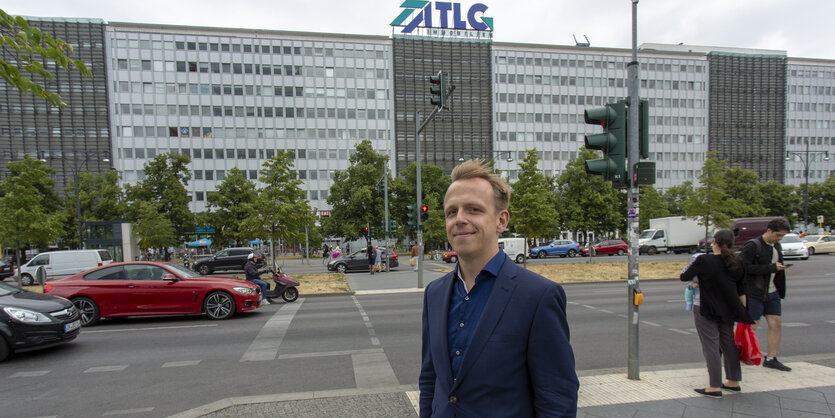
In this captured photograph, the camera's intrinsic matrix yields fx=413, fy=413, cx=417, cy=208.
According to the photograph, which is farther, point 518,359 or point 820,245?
point 820,245

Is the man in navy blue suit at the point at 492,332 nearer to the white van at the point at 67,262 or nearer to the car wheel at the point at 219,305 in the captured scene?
the car wheel at the point at 219,305

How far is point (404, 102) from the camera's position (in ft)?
217

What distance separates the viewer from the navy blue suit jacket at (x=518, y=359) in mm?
1604

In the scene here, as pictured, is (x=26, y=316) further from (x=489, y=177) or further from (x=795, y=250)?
(x=795, y=250)

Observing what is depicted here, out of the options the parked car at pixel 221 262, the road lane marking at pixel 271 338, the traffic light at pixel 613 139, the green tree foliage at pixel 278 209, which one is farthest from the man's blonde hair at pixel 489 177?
the parked car at pixel 221 262

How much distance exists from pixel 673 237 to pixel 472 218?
3960 cm

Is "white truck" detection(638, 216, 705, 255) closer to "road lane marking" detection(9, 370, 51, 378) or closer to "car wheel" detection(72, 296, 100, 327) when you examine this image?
"car wheel" detection(72, 296, 100, 327)

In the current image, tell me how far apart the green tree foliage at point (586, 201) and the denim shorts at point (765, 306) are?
3145 cm

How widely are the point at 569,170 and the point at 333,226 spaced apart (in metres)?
23.6

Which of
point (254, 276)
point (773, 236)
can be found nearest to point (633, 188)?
point (773, 236)

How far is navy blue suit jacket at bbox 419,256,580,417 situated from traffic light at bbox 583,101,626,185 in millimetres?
3791

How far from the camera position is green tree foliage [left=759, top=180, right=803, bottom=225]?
177 feet

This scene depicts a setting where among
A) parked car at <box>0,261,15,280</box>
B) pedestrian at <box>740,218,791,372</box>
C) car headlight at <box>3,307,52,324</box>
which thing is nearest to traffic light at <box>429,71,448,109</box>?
pedestrian at <box>740,218,791,372</box>

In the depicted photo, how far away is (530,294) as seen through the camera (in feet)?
5.33
